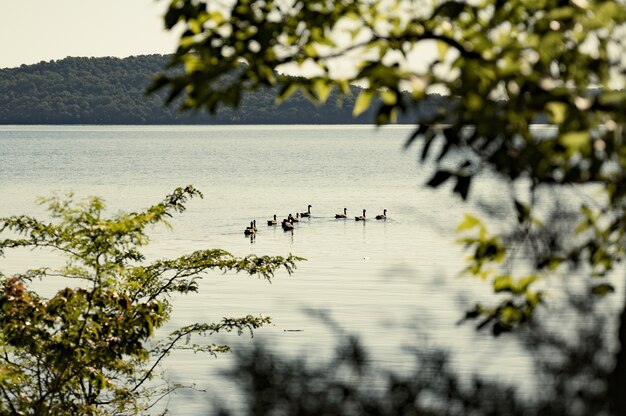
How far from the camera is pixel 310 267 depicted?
38406 millimetres

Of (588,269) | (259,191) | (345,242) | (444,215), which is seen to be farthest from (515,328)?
(259,191)

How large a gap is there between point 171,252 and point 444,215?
19325 millimetres

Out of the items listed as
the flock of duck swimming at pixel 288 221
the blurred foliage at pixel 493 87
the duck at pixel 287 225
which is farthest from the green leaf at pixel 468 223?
the duck at pixel 287 225

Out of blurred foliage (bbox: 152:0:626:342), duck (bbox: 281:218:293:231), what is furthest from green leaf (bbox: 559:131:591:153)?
duck (bbox: 281:218:293:231)

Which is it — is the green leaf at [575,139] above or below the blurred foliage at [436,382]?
above

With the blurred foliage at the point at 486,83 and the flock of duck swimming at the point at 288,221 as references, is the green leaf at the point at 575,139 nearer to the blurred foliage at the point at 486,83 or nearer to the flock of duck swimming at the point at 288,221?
the blurred foliage at the point at 486,83

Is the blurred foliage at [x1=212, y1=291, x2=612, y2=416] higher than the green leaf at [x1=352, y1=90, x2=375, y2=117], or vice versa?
the green leaf at [x1=352, y1=90, x2=375, y2=117]

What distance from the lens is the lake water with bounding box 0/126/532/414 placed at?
772 cm

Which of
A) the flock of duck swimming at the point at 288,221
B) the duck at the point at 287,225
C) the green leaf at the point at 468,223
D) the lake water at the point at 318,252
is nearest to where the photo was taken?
the green leaf at the point at 468,223

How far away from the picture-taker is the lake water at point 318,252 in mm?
7719

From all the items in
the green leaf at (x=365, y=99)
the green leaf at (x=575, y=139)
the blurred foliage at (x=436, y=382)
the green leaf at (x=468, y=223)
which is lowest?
the blurred foliage at (x=436, y=382)

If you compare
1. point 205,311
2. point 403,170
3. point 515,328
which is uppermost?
point 515,328

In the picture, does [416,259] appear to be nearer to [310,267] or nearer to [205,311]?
[310,267]

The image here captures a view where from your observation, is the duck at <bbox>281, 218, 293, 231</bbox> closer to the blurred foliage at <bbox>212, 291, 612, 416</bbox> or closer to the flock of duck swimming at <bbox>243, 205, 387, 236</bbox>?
the flock of duck swimming at <bbox>243, 205, 387, 236</bbox>
